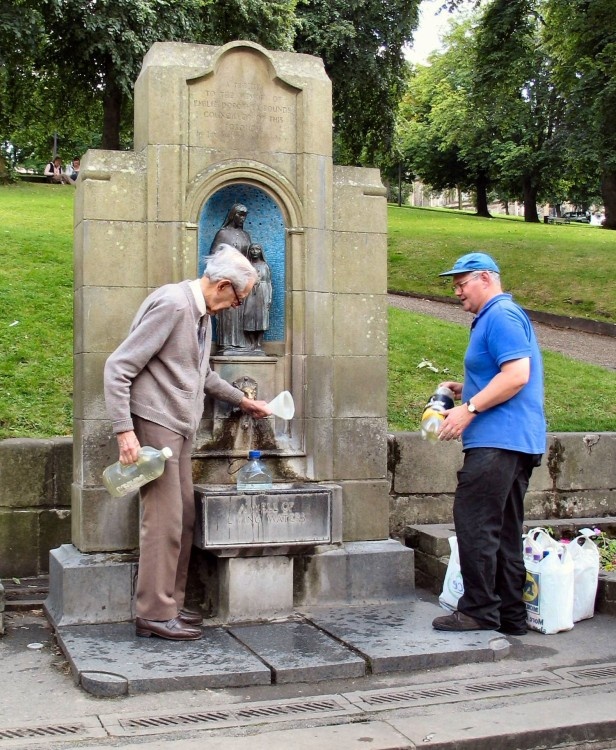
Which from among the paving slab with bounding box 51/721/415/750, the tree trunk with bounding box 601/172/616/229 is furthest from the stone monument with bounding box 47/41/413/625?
the tree trunk with bounding box 601/172/616/229

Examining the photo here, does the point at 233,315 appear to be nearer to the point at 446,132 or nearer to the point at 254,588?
the point at 254,588

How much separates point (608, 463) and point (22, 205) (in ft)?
57.2

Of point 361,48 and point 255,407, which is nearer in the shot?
point 255,407

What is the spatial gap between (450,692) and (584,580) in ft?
5.66

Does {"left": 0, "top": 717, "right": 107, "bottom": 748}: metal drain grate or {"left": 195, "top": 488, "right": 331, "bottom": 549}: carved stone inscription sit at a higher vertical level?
{"left": 195, "top": 488, "right": 331, "bottom": 549}: carved stone inscription

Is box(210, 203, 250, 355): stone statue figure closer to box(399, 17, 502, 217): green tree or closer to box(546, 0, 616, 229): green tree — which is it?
box(546, 0, 616, 229): green tree

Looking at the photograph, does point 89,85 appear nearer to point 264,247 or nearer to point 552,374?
point 552,374

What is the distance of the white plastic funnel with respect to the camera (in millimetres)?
Result: 6329

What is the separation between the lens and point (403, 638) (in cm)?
574

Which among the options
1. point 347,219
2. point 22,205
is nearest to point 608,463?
point 347,219

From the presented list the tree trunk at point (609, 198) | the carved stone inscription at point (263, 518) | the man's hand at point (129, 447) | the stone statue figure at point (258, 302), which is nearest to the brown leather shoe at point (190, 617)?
the carved stone inscription at point (263, 518)

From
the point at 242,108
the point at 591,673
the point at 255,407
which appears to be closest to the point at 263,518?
the point at 255,407

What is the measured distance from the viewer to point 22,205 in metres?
22.8

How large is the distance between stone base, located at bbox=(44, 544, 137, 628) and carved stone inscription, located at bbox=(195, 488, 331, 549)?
1.88ft
